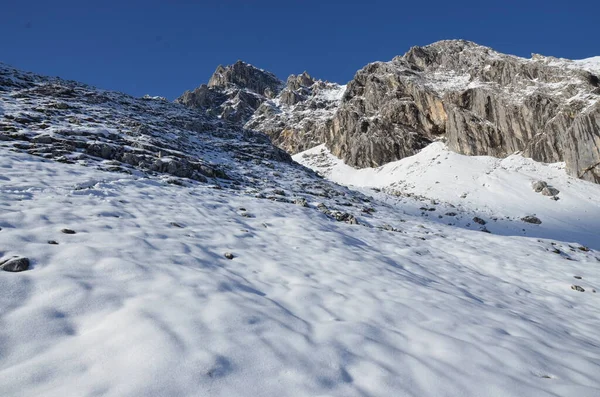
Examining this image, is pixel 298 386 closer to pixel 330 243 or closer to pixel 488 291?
pixel 330 243

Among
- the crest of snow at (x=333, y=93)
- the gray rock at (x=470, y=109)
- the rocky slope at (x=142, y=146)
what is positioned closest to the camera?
the rocky slope at (x=142, y=146)

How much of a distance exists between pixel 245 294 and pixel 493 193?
37467 millimetres

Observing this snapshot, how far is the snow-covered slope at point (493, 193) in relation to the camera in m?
25.5

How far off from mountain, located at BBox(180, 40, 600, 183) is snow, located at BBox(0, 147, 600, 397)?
1574 inches

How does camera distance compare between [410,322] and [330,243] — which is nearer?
[410,322]

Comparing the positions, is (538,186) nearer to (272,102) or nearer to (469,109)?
(469,109)

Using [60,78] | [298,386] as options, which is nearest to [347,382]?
[298,386]

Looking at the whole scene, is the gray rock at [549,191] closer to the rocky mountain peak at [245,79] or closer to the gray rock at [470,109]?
the gray rock at [470,109]

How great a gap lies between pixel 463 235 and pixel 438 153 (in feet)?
130

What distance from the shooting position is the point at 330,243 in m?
9.91

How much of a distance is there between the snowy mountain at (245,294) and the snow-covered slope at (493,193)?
11585mm

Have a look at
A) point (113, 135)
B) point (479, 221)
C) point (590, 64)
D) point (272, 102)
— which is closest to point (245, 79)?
point (272, 102)

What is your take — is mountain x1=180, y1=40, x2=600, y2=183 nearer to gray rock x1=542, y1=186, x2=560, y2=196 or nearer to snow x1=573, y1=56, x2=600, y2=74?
snow x1=573, y1=56, x2=600, y2=74

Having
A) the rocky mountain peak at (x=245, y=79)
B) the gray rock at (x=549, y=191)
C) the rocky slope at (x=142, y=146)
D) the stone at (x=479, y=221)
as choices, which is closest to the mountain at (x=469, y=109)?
the gray rock at (x=549, y=191)
